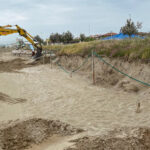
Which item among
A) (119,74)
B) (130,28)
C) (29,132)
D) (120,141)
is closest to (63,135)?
(29,132)

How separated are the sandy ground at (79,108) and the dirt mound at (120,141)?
0.31 meters

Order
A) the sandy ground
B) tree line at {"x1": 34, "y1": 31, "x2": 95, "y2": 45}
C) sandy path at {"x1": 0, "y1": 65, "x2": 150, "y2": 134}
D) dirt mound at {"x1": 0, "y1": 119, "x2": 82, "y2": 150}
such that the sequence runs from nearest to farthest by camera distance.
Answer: dirt mound at {"x1": 0, "y1": 119, "x2": 82, "y2": 150}, the sandy ground, sandy path at {"x1": 0, "y1": 65, "x2": 150, "y2": 134}, tree line at {"x1": 34, "y1": 31, "x2": 95, "y2": 45}

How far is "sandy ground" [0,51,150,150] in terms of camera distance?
4483 mm

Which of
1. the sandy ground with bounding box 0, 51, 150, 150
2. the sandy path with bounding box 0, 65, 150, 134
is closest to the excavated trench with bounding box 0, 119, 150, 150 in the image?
the sandy ground with bounding box 0, 51, 150, 150

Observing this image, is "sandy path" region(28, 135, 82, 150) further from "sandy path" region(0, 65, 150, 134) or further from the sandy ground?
"sandy path" region(0, 65, 150, 134)

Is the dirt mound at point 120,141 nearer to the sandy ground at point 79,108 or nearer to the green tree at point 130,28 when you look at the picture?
the sandy ground at point 79,108

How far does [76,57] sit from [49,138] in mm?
10911

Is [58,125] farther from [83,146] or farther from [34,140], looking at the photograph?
[83,146]

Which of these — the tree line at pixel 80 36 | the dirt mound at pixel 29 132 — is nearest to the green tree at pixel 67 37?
the tree line at pixel 80 36

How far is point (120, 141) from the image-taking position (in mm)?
3430

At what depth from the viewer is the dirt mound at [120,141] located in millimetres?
3254

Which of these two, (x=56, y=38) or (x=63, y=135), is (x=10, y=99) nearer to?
(x=63, y=135)

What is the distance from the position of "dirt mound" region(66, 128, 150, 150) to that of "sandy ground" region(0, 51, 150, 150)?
1.03ft

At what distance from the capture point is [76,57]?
14570mm
